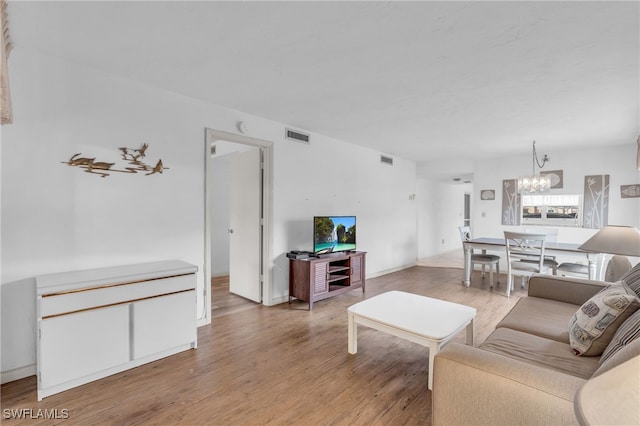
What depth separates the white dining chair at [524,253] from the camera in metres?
4.16

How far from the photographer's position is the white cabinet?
6.33 ft

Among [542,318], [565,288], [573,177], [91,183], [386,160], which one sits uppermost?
Result: [386,160]

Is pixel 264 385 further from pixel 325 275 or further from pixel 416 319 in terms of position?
pixel 325 275

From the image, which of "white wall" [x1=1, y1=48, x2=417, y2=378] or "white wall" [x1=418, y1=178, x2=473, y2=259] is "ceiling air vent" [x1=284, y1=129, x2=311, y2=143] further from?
"white wall" [x1=418, y1=178, x2=473, y2=259]

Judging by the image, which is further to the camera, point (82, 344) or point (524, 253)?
point (524, 253)

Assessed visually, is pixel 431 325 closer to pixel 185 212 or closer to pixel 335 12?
pixel 335 12

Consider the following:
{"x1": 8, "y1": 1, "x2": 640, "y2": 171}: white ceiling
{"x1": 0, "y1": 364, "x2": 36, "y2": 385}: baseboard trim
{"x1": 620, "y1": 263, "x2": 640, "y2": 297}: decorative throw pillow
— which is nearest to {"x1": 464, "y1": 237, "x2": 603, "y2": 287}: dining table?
{"x1": 620, "y1": 263, "x2": 640, "y2": 297}: decorative throw pillow

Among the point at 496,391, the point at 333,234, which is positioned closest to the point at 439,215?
the point at 333,234

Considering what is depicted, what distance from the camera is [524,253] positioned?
4328 millimetres

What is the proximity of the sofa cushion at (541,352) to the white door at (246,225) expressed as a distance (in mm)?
2814

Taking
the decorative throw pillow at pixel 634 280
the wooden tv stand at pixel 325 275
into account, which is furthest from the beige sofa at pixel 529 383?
the wooden tv stand at pixel 325 275

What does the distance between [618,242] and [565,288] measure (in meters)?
0.60

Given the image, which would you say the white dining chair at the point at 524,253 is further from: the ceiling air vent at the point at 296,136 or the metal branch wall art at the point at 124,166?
the metal branch wall art at the point at 124,166

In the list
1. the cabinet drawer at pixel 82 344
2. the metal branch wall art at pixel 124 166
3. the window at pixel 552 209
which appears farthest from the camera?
the window at pixel 552 209
